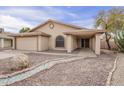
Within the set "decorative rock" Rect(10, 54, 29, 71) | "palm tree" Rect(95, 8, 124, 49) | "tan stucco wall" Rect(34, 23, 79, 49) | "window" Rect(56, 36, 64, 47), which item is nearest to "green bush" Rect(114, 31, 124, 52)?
"palm tree" Rect(95, 8, 124, 49)

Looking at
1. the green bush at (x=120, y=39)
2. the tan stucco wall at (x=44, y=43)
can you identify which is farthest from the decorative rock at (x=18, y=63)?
the green bush at (x=120, y=39)

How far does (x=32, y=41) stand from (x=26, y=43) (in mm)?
954

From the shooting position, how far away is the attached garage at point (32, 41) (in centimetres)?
1622

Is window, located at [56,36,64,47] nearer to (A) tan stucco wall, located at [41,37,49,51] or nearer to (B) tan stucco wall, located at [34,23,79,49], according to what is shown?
(B) tan stucco wall, located at [34,23,79,49]

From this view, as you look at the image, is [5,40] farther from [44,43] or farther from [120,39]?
[120,39]

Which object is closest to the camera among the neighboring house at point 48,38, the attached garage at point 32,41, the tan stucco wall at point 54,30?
the attached garage at point 32,41

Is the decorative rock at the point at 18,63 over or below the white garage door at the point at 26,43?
below

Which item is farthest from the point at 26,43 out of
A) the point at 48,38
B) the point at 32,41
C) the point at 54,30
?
the point at 54,30

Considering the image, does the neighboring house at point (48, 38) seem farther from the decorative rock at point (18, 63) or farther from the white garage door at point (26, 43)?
the decorative rock at point (18, 63)
